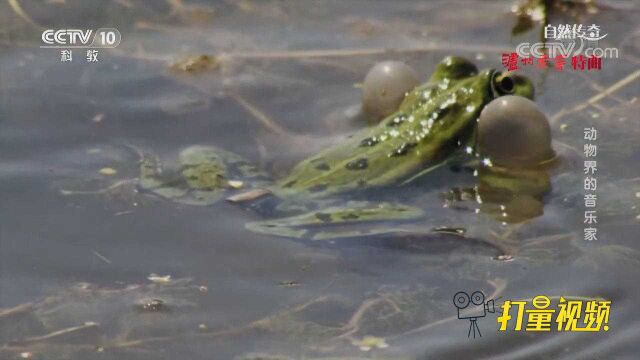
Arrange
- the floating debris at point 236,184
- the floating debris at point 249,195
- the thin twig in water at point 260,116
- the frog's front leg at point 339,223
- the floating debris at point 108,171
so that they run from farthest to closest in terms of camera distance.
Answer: the thin twig in water at point 260,116 < the floating debris at point 108,171 < the floating debris at point 236,184 < the floating debris at point 249,195 < the frog's front leg at point 339,223

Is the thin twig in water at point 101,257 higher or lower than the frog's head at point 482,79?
lower

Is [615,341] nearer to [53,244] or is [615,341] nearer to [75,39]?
[53,244]

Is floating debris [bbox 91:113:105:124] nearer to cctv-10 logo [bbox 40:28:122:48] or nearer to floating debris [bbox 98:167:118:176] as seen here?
floating debris [bbox 98:167:118:176]

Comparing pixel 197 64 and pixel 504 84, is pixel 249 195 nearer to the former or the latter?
pixel 504 84

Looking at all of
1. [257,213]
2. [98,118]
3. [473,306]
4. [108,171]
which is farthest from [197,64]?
[473,306]

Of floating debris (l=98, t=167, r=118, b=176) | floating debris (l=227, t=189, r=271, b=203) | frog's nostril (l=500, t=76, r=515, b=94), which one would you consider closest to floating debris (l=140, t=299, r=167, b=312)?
floating debris (l=227, t=189, r=271, b=203)

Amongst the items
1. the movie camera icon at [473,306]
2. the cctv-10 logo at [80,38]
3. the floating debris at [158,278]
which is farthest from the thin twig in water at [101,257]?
the cctv-10 logo at [80,38]

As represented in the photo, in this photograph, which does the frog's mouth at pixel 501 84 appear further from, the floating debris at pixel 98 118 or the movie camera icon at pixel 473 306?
the floating debris at pixel 98 118
